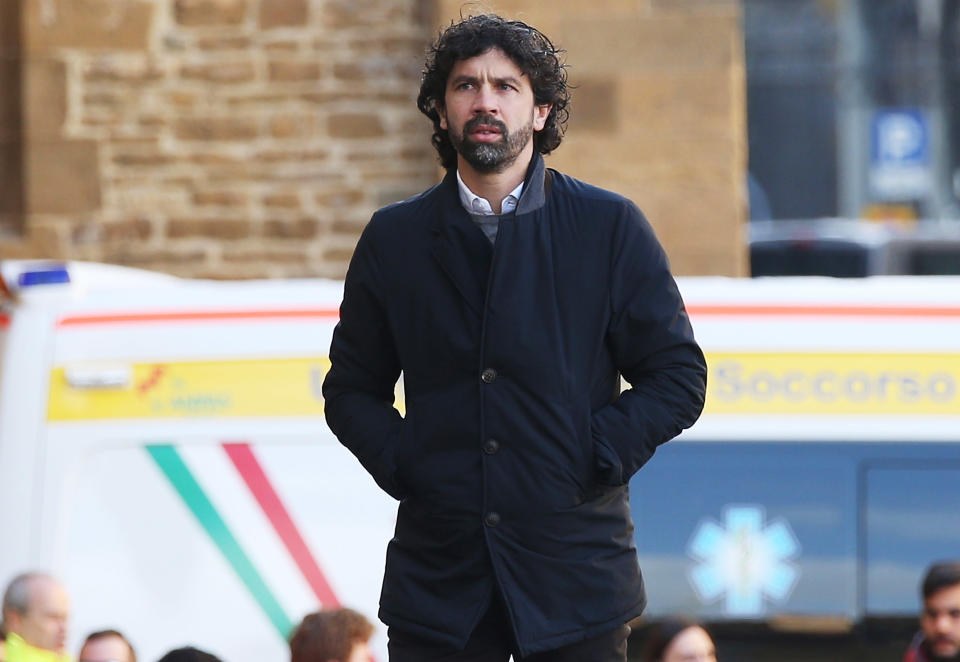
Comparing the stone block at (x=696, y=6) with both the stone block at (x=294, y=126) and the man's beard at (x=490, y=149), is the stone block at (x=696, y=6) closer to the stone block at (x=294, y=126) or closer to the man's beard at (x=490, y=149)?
the stone block at (x=294, y=126)

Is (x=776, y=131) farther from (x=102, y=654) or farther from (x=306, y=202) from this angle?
(x=102, y=654)

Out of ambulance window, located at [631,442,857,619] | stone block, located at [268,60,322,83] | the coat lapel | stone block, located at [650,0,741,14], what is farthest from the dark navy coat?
stone block, located at [268,60,322,83]

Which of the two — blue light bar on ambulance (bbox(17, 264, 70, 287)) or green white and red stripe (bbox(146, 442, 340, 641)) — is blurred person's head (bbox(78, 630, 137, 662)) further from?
blue light bar on ambulance (bbox(17, 264, 70, 287))

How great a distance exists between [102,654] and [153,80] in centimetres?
570

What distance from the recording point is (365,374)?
2814 millimetres

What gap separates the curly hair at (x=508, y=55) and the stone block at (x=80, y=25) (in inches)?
276

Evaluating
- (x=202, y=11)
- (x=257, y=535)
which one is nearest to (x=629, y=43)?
(x=202, y=11)

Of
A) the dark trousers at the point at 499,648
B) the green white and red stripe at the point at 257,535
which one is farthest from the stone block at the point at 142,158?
the dark trousers at the point at 499,648

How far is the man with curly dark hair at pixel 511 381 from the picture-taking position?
8.71 ft

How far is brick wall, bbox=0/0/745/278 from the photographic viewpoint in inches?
376

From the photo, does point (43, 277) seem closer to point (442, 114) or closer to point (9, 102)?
point (442, 114)

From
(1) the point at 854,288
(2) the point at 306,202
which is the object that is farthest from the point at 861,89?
(1) the point at 854,288

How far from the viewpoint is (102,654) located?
4316mm

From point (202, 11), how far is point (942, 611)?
633 centimetres
